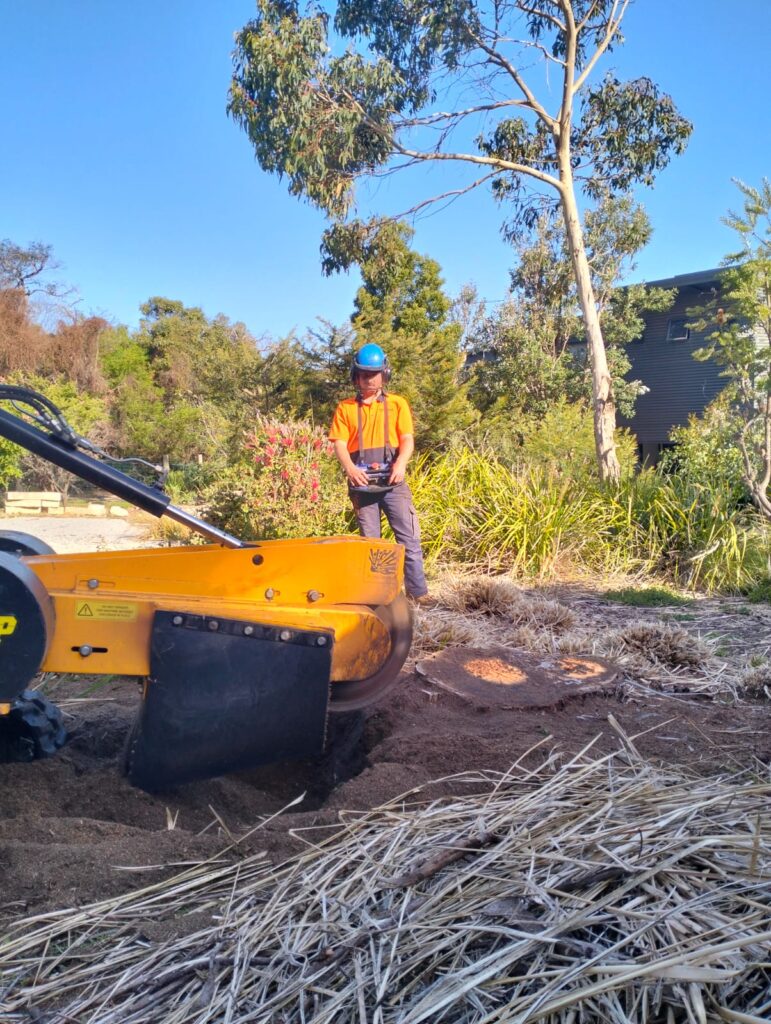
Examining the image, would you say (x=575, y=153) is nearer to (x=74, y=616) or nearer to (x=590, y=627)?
(x=590, y=627)

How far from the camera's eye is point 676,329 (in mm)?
20875

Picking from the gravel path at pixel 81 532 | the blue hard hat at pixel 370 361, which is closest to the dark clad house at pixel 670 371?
the gravel path at pixel 81 532

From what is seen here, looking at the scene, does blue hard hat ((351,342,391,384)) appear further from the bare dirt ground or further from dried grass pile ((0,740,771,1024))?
dried grass pile ((0,740,771,1024))

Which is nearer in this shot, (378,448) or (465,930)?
(465,930)

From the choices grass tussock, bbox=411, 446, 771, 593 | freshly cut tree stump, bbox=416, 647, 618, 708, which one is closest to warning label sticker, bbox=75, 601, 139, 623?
freshly cut tree stump, bbox=416, 647, 618, 708

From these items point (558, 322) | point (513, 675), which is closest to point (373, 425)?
point (513, 675)

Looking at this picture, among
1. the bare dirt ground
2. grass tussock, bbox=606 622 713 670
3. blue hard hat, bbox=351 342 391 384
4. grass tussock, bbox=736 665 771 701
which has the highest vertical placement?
blue hard hat, bbox=351 342 391 384

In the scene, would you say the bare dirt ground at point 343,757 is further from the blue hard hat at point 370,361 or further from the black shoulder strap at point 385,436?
the blue hard hat at point 370,361

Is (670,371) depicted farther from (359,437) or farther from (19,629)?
(19,629)

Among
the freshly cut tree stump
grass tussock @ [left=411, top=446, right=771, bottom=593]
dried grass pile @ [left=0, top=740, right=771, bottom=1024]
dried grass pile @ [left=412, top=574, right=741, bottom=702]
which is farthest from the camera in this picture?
grass tussock @ [left=411, top=446, right=771, bottom=593]

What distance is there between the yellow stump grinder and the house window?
19.8 m

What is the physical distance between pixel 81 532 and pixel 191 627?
1092 cm

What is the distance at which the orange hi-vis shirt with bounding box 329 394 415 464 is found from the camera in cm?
583

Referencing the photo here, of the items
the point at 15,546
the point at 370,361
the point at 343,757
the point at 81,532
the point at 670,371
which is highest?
the point at 670,371
